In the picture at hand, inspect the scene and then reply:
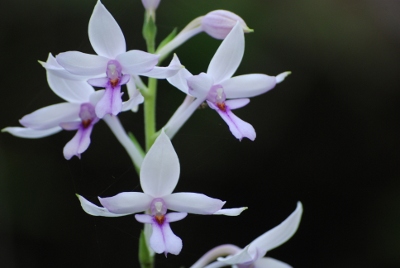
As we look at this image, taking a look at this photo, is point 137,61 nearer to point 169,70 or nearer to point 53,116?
point 169,70

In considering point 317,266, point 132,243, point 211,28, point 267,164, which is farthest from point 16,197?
point 211,28

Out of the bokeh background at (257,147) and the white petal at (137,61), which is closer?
the white petal at (137,61)

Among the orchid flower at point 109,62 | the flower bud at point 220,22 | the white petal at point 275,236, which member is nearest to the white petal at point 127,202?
the orchid flower at point 109,62

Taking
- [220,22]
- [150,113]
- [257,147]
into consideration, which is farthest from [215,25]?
[257,147]

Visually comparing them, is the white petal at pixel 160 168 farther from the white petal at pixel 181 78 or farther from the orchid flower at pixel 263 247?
the orchid flower at pixel 263 247

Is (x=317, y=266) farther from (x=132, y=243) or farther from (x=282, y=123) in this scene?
(x=132, y=243)

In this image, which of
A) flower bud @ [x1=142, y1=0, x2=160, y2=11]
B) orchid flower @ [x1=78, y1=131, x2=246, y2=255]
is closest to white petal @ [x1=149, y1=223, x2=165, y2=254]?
orchid flower @ [x1=78, y1=131, x2=246, y2=255]
